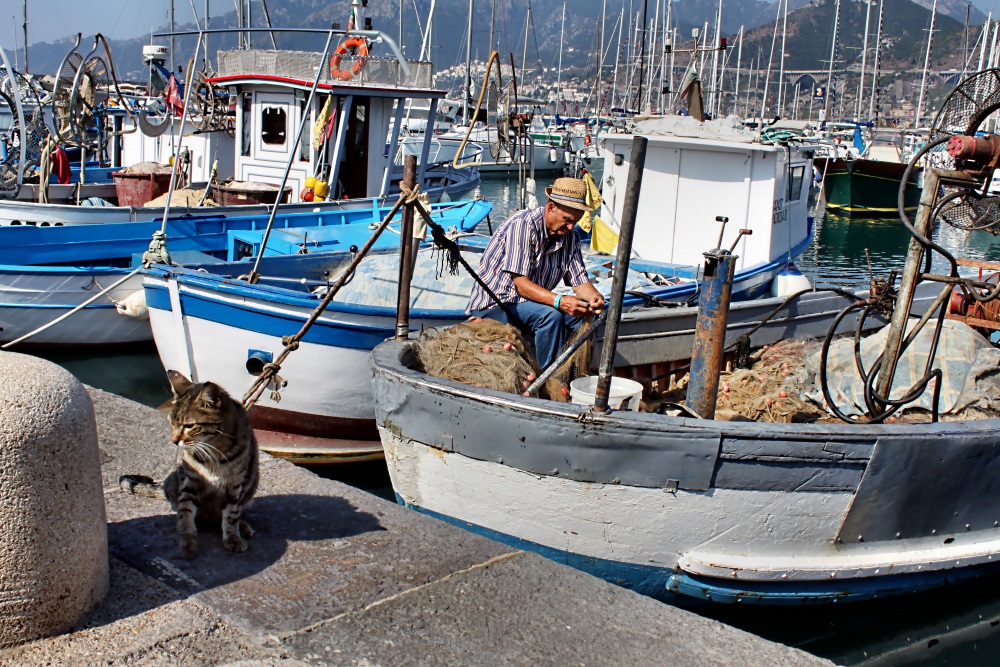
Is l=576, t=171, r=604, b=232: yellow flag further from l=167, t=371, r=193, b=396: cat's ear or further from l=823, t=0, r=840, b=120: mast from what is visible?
l=823, t=0, r=840, b=120: mast

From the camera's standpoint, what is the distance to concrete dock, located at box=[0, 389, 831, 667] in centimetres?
295

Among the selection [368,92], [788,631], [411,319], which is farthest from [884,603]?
[368,92]

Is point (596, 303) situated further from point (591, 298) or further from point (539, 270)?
point (539, 270)

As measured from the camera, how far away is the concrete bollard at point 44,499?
264 cm

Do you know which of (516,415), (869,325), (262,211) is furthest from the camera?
(262,211)

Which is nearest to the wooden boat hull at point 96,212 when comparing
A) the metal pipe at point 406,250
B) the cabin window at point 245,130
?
the cabin window at point 245,130

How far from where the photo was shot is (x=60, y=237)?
11383 mm

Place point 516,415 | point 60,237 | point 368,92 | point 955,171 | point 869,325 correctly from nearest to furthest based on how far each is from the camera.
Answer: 1. point 516,415
2. point 955,171
3. point 869,325
4. point 60,237
5. point 368,92

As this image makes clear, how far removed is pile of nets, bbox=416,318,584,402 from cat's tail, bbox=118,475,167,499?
6.22 feet

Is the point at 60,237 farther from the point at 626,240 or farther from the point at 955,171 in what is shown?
the point at 955,171

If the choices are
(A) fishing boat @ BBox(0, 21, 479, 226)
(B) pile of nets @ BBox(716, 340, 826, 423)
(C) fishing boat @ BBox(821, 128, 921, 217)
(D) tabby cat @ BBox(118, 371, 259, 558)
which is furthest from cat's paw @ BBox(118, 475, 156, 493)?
(C) fishing boat @ BBox(821, 128, 921, 217)

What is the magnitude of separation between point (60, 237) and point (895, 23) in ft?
621

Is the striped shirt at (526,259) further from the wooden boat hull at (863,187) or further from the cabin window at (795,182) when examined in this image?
the wooden boat hull at (863,187)

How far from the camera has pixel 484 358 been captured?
5.54 metres
